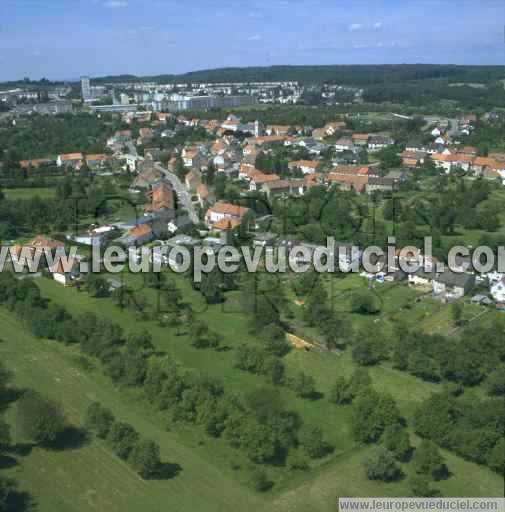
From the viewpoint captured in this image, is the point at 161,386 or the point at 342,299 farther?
the point at 342,299

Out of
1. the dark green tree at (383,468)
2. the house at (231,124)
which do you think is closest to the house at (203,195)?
the dark green tree at (383,468)

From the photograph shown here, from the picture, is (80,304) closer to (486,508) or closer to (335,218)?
(335,218)

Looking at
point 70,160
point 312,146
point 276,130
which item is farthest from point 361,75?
point 70,160

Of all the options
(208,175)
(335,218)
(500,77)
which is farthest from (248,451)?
(500,77)

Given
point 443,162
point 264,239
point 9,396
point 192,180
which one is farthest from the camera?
point 443,162

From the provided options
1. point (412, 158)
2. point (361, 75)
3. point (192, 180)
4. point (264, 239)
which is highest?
point (361, 75)

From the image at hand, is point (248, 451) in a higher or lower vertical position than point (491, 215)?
lower

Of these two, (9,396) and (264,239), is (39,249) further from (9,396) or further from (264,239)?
(9,396)
